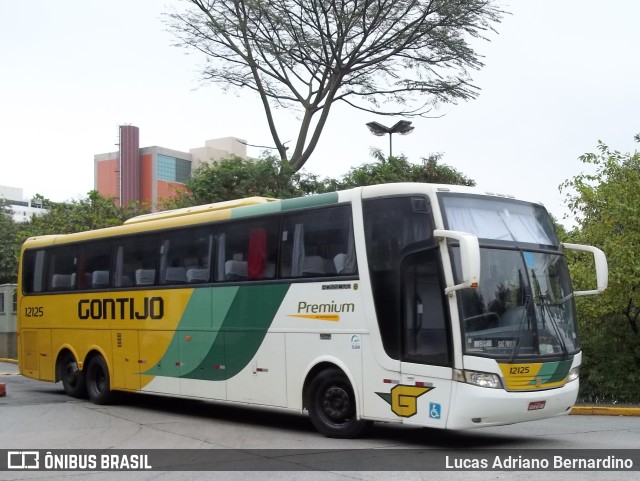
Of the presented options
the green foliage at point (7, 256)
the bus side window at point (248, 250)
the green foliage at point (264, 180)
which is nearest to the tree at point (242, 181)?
the green foliage at point (264, 180)

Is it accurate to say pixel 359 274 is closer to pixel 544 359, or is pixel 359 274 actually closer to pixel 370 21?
pixel 544 359

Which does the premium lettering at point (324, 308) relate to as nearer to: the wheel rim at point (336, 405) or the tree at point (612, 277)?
the wheel rim at point (336, 405)

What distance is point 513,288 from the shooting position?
10.9 metres

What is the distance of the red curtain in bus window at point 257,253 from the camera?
43.8 feet

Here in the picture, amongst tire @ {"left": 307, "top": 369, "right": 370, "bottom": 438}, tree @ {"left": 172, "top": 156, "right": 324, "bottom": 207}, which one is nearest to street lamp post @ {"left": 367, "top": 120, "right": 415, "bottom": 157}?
tree @ {"left": 172, "top": 156, "right": 324, "bottom": 207}

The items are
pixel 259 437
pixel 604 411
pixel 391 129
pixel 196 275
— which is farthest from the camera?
pixel 391 129

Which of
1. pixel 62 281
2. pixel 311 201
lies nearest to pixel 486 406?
pixel 311 201

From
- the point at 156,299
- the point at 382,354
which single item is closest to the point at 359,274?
the point at 382,354

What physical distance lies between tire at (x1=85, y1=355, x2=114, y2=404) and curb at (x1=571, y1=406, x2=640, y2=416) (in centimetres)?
870

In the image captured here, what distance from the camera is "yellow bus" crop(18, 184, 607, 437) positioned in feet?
34.9

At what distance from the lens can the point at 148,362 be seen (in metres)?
15.8

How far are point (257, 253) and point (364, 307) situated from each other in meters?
2.48

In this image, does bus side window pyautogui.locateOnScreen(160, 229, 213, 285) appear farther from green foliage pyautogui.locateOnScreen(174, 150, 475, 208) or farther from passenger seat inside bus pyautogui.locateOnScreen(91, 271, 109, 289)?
green foliage pyautogui.locateOnScreen(174, 150, 475, 208)

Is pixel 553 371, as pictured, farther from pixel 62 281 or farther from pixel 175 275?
pixel 62 281
